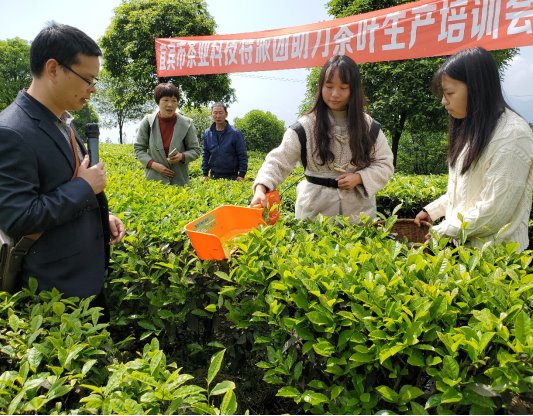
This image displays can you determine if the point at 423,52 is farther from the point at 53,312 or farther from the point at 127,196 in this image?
the point at 53,312

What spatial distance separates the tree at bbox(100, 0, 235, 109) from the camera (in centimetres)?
1902

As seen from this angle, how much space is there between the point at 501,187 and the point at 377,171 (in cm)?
74

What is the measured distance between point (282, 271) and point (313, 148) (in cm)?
103

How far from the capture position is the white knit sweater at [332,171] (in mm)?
2527

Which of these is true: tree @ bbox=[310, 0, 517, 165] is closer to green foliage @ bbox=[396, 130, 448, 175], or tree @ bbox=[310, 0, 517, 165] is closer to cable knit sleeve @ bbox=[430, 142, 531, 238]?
green foliage @ bbox=[396, 130, 448, 175]

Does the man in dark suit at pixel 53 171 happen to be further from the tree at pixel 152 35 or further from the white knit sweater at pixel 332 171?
the tree at pixel 152 35

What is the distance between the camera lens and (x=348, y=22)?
18.7 feet

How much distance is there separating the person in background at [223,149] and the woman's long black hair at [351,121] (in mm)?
Result: 3328

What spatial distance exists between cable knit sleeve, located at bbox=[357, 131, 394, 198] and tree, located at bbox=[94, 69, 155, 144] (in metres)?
19.1

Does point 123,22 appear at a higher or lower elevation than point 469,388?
higher

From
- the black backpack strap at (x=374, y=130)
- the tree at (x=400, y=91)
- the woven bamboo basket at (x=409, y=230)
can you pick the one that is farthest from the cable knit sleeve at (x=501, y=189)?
the tree at (x=400, y=91)

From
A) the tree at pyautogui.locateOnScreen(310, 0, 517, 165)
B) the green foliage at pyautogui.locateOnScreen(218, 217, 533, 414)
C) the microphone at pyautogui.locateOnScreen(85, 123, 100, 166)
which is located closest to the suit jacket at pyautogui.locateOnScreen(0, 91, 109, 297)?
the microphone at pyautogui.locateOnScreen(85, 123, 100, 166)

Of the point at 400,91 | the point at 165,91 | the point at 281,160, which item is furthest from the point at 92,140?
the point at 400,91

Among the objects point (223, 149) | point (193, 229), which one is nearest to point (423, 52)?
point (223, 149)
